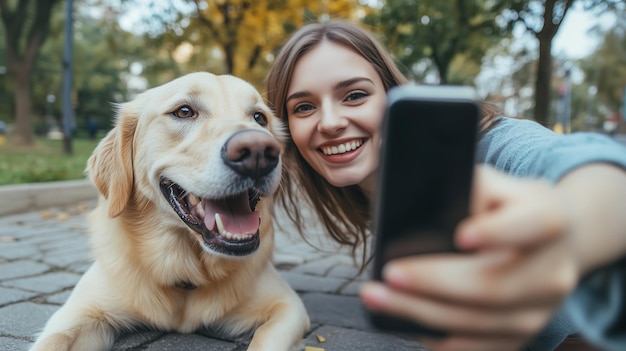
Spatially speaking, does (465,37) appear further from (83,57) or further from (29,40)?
(83,57)

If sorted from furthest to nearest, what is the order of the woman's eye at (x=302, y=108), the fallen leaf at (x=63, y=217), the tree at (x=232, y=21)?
the tree at (x=232, y=21) < the fallen leaf at (x=63, y=217) < the woman's eye at (x=302, y=108)

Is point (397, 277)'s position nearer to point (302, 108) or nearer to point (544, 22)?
point (302, 108)

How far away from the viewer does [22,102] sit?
1581 cm

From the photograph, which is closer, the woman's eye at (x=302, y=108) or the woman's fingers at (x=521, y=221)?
the woman's fingers at (x=521, y=221)

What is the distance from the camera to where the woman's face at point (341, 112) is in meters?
2.51

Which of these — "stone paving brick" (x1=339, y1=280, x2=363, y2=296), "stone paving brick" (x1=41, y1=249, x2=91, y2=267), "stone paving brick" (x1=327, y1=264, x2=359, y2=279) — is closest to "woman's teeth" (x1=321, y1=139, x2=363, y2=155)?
"stone paving brick" (x1=339, y1=280, x2=363, y2=296)

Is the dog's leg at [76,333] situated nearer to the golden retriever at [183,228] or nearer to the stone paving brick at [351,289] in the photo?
the golden retriever at [183,228]

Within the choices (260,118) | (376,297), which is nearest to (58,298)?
(260,118)

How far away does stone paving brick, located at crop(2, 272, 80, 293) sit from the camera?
3.15 metres

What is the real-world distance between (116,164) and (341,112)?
1210mm

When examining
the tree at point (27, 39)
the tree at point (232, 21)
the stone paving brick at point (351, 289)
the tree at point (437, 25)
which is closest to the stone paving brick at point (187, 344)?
the stone paving brick at point (351, 289)

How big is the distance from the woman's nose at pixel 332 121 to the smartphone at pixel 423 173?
1663 mm

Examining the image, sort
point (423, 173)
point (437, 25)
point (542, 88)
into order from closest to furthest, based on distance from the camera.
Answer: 1. point (423, 173)
2. point (542, 88)
3. point (437, 25)

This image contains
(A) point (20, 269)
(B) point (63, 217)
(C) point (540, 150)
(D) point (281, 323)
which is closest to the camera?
(C) point (540, 150)
